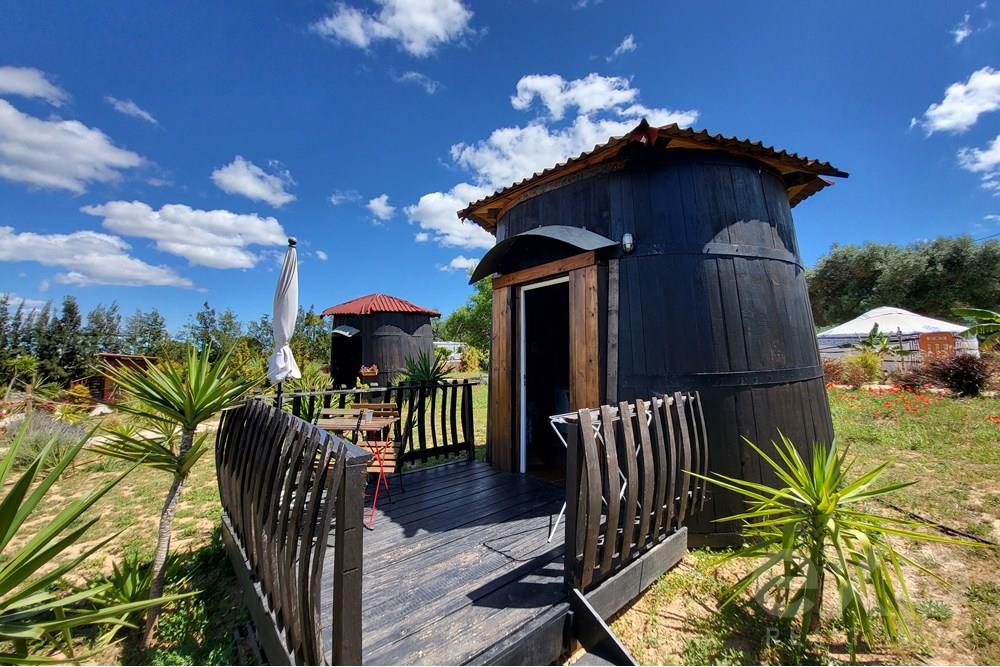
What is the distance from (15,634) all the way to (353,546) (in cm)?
112

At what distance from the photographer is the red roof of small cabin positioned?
12844 millimetres

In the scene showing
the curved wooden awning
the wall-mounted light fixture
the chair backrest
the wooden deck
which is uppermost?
the curved wooden awning

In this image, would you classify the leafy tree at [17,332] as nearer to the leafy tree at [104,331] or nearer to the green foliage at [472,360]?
the leafy tree at [104,331]

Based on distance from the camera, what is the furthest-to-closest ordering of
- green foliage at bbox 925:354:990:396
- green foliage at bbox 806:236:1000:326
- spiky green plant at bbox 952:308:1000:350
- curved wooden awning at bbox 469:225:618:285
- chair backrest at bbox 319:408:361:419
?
green foliage at bbox 806:236:1000:326 < green foliage at bbox 925:354:990:396 < chair backrest at bbox 319:408:361:419 < curved wooden awning at bbox 469:225:618:285 < spiky green plant at bbox 952:308:1000:350

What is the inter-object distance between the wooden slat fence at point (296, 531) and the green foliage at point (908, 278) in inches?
1246

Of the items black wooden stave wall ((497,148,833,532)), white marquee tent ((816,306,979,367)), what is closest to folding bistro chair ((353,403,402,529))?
black wooden stave wall ((497,148,833,532))

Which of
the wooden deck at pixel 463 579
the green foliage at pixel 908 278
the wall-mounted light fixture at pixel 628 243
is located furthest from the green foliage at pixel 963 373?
the green foliage at pixel 908 278

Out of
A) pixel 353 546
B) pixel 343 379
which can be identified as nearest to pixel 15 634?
pixel 353 546

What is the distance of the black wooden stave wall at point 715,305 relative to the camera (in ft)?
10.4

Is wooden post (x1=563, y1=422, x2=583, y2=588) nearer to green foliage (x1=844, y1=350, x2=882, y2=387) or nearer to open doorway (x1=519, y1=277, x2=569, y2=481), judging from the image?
open doorway (x1=519, y1=277, x2=569, y2=481)

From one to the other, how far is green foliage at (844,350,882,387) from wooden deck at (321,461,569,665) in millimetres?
12849

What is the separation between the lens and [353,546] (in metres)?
1.35

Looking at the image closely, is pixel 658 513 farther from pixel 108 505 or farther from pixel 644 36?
pixel 644 36

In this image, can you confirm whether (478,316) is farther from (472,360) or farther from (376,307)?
(376,307)
